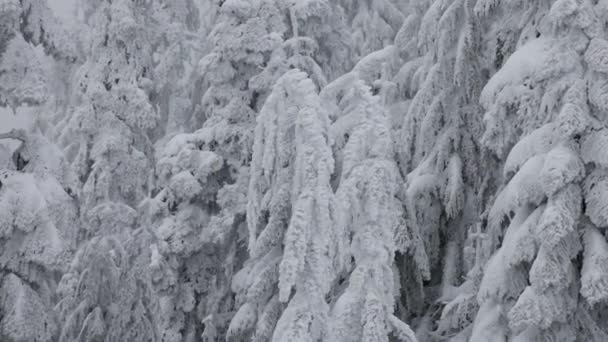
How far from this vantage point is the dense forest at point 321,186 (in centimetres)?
944

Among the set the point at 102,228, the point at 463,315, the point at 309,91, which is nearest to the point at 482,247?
the point at 463,315

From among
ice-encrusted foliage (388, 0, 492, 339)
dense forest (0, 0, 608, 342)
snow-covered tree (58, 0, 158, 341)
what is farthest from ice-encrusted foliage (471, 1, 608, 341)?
snow-covered tree (58, 0, 158, 341)

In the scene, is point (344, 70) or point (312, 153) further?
point (344, 70)

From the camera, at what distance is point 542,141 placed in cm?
1001

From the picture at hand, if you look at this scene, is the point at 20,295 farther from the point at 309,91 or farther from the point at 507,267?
the point at 507,267

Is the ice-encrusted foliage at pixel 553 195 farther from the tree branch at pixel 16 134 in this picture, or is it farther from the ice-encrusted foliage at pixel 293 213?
the tree branch at pixel 16 134

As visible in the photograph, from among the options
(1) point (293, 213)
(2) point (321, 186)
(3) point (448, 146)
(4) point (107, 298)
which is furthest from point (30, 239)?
(3) point (448, 146)

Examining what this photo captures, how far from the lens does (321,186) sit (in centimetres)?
928

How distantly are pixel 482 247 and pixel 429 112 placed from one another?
11.2ft

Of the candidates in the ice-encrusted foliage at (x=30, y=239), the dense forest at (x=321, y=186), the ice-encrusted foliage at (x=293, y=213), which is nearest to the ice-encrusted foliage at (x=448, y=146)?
the dense forest at (x=321, y=186)

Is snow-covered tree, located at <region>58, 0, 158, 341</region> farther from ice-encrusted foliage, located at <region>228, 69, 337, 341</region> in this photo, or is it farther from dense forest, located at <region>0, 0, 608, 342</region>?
ice-encrusted foliage, located at <region>228, 69, 337, 341</region>

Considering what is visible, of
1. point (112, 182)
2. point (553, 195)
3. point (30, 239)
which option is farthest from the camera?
point (112, 182)

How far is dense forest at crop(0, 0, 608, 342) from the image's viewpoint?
9438 millimetres

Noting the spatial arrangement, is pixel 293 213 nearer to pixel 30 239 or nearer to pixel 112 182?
pixel 30 239
